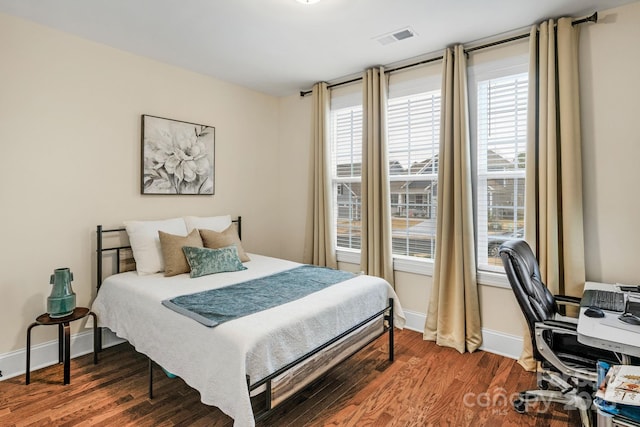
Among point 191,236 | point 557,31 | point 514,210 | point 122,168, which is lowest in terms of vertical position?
point 191,236

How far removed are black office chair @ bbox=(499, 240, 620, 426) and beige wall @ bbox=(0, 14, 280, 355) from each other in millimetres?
3015

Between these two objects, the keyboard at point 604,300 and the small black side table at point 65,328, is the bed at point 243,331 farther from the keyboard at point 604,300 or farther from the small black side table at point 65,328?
the keyboard at point 604,300

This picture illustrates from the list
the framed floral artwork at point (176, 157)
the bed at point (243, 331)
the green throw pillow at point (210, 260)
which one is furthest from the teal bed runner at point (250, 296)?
the framed floral artwork at point (176, 157)

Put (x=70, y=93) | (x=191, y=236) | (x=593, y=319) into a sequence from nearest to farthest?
(x=593, y=319)
(x=70, y=93)
(x=191, y=236)

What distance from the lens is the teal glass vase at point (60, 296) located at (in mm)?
2408

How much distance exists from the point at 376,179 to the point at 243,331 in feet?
7.13

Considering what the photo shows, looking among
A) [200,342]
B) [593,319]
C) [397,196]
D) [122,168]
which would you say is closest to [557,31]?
[397,196]

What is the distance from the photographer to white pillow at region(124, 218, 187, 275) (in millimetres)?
2865

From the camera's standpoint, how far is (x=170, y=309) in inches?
81.7

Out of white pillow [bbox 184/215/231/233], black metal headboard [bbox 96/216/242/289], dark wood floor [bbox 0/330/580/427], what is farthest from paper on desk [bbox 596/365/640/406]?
black metal headboard [bbox 96/216/242/289]

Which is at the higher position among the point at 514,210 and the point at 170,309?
the point at 514,210

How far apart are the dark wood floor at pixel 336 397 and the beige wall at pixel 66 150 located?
626 mm

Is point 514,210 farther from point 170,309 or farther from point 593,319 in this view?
point 170,309

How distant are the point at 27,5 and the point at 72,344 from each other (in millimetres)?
2575
